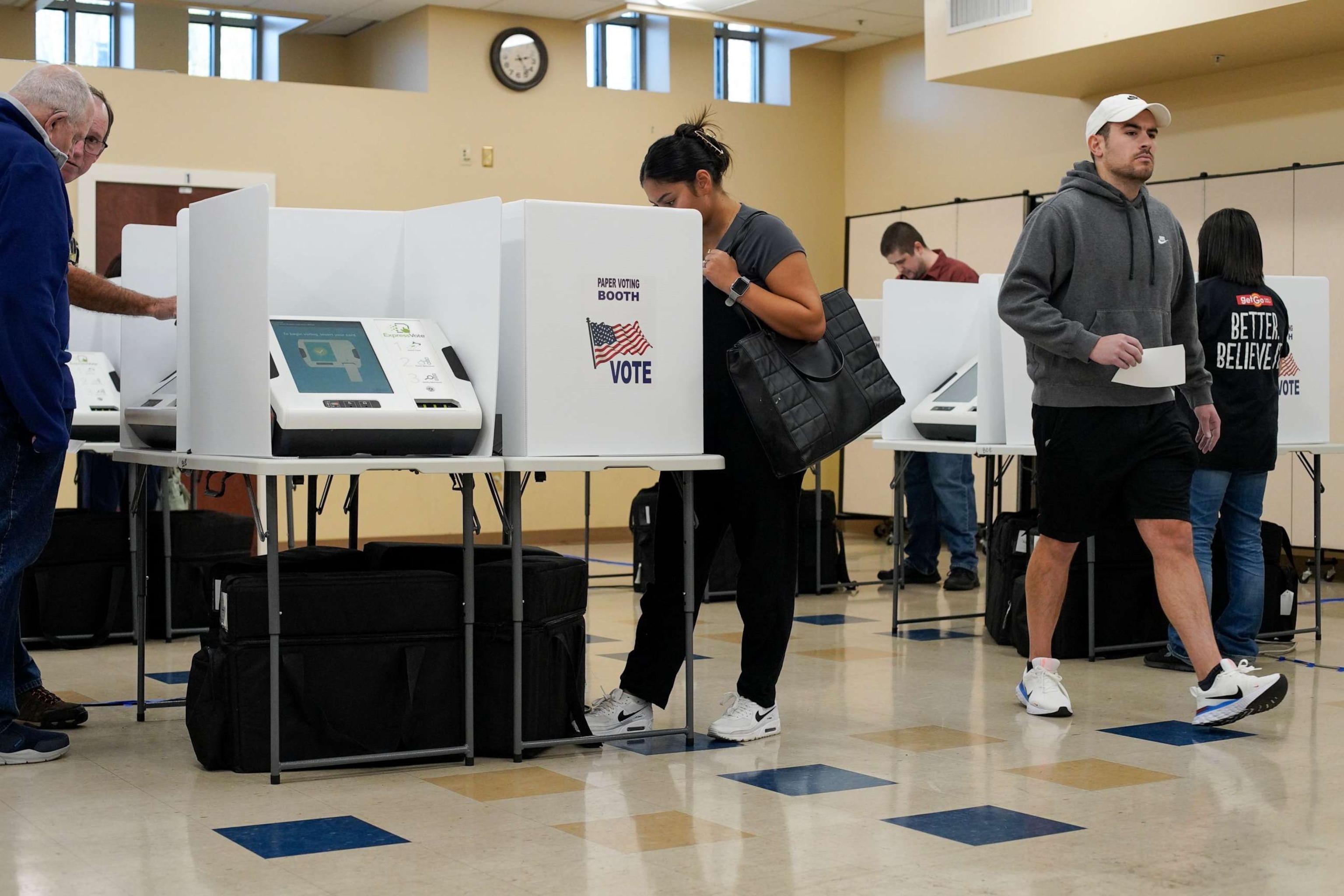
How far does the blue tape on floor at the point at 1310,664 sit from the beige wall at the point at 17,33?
678cm

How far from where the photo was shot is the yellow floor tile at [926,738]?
11.4ft

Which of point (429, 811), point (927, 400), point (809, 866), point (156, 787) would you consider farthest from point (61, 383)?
point (927, 400)

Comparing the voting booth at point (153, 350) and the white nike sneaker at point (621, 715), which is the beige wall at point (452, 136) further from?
the white nike sneaker at point (621, 715)

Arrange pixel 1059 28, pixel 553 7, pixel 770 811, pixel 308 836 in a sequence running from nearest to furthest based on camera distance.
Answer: pixel 308 836 → pixel 770 811 → pixel 1059 28 → pixel 553 7

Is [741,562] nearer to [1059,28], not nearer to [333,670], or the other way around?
[333,670]

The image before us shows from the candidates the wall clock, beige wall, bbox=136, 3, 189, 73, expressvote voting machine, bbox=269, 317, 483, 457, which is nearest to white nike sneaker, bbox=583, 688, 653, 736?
expressvote voting machine, bbox=269, 317, 483, 457

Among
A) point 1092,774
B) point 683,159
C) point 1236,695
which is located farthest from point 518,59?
point 1092,774

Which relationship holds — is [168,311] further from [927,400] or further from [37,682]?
[927,400]

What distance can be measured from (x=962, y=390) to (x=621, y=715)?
7.59 ft

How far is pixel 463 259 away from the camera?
3.28 m

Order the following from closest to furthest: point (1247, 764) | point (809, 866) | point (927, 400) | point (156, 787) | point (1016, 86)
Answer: point (809, 866) < point (156, 787) < point (1247, 764) < point (927, 400) < point (1016, 86)

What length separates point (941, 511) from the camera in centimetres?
667

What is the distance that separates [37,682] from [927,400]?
3.02 m

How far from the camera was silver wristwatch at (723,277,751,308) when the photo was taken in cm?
326
